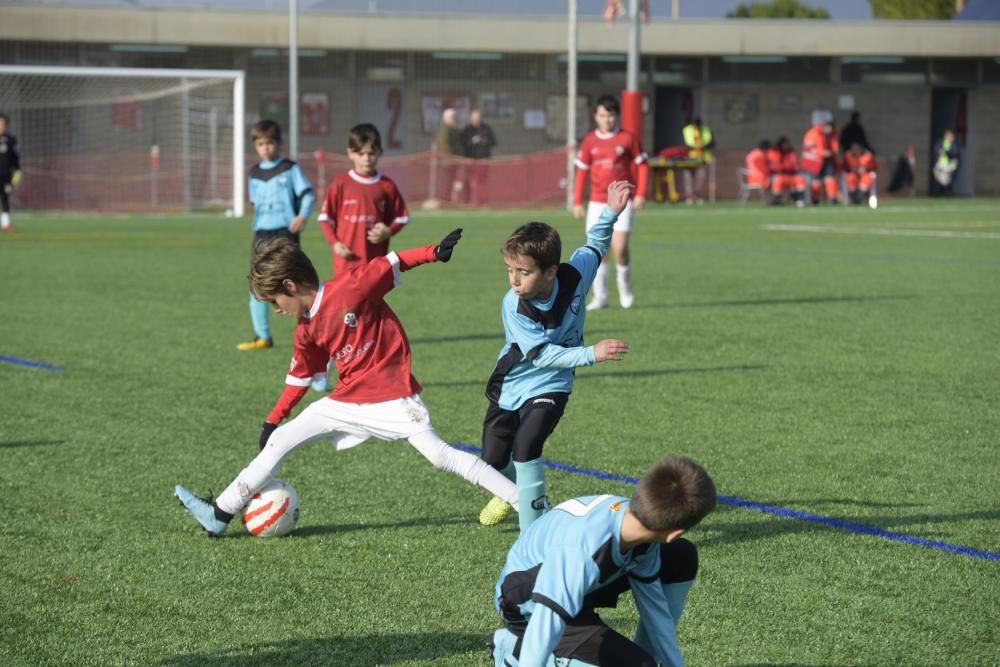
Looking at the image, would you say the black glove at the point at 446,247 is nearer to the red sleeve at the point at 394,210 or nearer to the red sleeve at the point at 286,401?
the red sleeve at the point at 286,401

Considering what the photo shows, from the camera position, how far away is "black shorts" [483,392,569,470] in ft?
17.3

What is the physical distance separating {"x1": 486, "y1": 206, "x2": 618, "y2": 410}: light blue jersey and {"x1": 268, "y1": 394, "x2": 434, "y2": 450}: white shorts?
0.33 m

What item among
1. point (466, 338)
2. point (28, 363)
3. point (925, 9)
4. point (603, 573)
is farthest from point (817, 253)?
point (925, 9)

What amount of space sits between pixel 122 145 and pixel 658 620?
3057cm

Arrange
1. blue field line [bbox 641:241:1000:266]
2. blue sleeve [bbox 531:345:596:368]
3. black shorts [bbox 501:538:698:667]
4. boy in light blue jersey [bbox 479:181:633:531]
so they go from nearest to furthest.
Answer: black shorts [bbox 501:538:698:667], blue sleeve [bbox 531:345:596:368], boy in light blue jersey [bbox 479:181:633:531], blue field line [bbox 641:241:1000:266]

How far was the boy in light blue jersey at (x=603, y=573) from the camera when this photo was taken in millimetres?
3291

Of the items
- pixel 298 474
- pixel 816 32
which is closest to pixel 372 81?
pixel 816 32

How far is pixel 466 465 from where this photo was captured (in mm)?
5406

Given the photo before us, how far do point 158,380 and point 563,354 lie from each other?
5.11 meters

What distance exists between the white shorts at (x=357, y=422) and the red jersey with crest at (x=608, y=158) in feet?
27.0

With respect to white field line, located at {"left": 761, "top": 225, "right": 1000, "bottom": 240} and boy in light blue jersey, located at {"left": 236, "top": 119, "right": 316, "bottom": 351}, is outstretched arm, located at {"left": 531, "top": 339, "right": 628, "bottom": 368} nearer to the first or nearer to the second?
boy in light blue jersey, located at {"left": 236, "top": 119, "right": 316, "bottom": 351}

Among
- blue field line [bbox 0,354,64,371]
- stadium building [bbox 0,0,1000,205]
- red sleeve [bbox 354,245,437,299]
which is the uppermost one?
stadium building [bbox 0,0,1000,205]

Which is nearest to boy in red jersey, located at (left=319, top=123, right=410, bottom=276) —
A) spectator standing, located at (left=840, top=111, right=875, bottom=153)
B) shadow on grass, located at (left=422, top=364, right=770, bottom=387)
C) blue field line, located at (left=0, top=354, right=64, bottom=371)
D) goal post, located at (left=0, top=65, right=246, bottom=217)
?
shadow on grass, located at (left=422, top=364, right=770, bottom=387)

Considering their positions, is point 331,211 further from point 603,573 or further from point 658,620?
point 603,573
